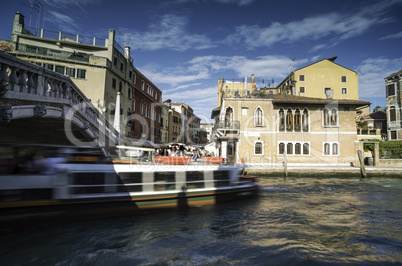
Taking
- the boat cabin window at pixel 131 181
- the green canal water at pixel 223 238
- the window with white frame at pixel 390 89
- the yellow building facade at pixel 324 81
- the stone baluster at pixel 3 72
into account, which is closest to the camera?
the green canal water at pixel 223 238

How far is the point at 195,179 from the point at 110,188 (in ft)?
10.3

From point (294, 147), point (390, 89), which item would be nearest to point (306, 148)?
point (294, 147)

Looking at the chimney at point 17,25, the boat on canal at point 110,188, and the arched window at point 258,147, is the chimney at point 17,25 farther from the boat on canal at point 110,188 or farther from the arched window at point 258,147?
the arched window at point 258,147

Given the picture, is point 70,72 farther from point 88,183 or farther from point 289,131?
point 289,131

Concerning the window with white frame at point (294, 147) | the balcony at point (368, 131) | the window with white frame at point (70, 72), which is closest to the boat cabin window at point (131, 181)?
the window with white frame at point (70, 72)

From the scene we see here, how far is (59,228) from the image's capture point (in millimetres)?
6164

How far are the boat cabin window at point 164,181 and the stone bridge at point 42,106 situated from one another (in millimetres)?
4295

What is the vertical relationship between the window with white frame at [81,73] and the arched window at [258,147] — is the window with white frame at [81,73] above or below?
above

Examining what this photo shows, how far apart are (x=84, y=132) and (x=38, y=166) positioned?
491 centimetres

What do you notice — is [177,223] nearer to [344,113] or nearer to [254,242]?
[254,242]

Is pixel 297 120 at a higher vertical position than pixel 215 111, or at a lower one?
lower

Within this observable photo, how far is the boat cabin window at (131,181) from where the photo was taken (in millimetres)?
7367

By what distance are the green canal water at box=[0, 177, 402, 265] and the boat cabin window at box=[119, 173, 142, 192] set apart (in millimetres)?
936

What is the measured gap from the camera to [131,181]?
7473mm
